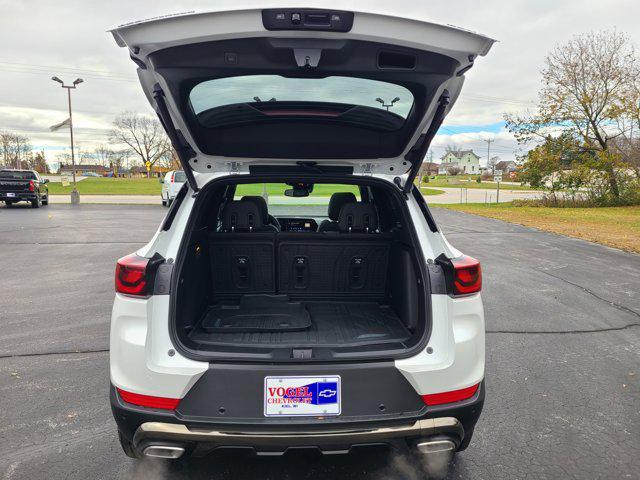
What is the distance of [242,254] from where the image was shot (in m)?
3.05

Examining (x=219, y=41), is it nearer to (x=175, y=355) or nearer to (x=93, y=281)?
(x=175, y=355)

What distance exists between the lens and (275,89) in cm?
209

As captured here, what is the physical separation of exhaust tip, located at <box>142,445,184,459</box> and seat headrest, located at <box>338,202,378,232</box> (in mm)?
1847

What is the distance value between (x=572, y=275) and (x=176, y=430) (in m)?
6.85

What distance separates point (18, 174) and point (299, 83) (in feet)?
70.1

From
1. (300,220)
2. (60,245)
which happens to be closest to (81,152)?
(60,245)

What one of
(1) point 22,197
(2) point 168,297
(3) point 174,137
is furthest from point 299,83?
(1) point 22,197

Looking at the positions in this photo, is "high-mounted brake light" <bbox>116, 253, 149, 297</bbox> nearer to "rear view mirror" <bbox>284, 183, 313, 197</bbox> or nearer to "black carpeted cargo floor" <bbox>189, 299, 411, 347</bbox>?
"black carpeted cargo floor" <bbox>189, 299, 411, 347</bbox>

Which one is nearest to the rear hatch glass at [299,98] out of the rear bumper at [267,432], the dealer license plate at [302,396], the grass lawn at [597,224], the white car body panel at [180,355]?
the white car body panel at [180,355]

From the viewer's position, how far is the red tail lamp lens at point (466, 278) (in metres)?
2.01

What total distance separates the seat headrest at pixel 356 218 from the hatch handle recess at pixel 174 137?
1182mm

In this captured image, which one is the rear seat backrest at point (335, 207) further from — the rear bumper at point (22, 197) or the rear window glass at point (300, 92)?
the rear bumper at point (22, 197)

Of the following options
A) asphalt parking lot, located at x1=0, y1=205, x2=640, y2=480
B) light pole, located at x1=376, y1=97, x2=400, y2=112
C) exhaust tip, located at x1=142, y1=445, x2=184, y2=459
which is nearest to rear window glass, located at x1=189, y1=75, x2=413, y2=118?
light pole, located at x1=376, y1=97, x2=400, y2=112

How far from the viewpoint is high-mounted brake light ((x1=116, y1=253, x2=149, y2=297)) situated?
1.89 m
